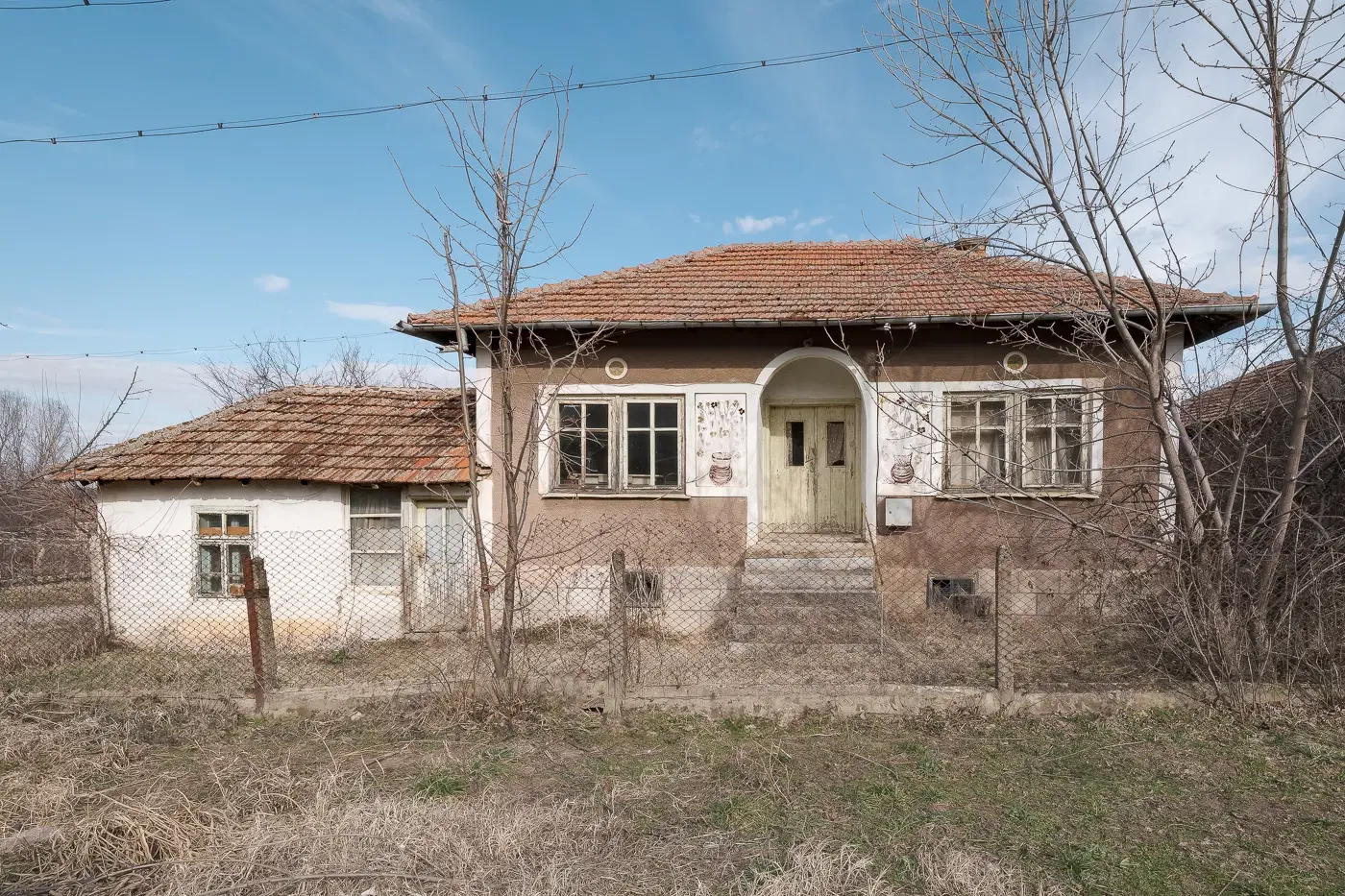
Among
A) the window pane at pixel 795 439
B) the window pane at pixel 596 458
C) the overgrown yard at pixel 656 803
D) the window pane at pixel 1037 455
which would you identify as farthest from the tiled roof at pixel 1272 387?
the window pane at pixel 596 458

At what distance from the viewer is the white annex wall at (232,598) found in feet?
30.1

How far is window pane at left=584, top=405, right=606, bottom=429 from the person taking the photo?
10.0m

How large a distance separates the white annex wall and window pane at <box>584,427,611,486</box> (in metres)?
2.77

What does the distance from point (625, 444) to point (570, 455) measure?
0.75 m

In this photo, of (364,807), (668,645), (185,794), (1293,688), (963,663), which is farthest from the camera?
(668,645)

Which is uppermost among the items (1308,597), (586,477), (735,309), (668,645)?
(735,309)

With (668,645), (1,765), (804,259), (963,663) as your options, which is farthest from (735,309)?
(1,765)

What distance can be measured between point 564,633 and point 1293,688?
21.4 feet

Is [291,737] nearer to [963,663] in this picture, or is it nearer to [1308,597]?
[963,663]

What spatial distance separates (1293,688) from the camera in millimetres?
5391

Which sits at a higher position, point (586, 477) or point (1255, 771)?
point (586, 477)

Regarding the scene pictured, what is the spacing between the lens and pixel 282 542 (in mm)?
9312

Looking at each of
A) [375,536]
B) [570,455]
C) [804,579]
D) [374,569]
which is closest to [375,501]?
[375,536]

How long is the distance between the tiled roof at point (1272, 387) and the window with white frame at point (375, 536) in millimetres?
8509
